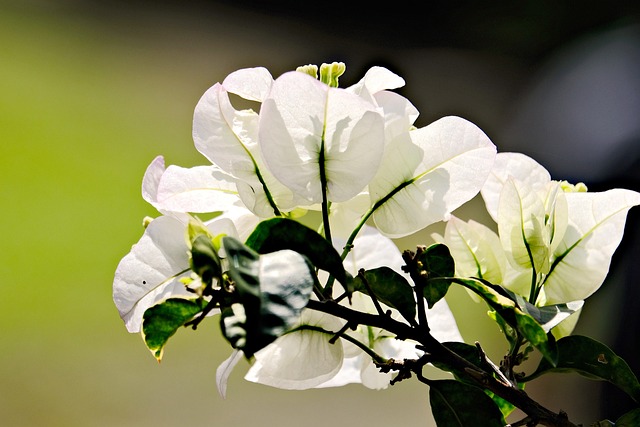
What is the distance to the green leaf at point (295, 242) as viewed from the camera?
0.22 m

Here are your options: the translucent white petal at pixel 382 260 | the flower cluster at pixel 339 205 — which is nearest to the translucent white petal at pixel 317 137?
the flower cluster at pixel 339 205

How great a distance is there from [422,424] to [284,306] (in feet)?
8.38

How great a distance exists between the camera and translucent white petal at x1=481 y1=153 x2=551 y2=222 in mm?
311

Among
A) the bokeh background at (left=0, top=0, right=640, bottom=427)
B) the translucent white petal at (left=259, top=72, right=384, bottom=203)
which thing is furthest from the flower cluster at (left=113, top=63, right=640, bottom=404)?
the bokeh background at (left=0, top=0, right=640, bottom=427)

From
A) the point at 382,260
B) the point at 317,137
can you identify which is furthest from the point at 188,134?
the point at 317,137

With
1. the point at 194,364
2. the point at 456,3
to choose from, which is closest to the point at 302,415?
the point at 194,364

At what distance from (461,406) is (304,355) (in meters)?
0.07

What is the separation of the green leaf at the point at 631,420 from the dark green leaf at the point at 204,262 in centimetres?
20

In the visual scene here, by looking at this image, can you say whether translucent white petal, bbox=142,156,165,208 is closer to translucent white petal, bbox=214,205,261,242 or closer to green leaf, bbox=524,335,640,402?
translucent white petal, bbox=214,205,261,242

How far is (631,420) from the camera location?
0.29 metres

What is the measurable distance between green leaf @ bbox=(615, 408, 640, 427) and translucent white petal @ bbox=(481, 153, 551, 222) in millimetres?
103

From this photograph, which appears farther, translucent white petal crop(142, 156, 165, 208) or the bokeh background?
the bokeh background

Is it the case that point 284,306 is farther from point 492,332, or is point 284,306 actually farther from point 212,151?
point 492,332

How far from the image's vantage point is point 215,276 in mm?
203
